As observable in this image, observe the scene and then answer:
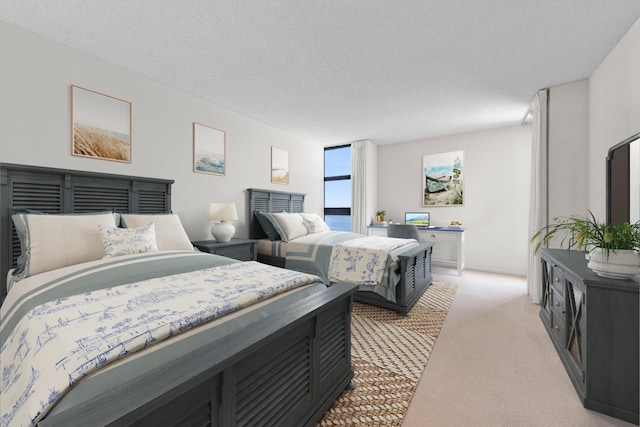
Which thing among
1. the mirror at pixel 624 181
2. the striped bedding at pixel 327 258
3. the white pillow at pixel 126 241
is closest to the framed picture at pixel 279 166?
the striped bedding at pixel 327 258

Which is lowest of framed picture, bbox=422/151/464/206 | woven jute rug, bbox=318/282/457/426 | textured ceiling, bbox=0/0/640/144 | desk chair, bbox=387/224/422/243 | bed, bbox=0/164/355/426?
woven jute rug, bbox=318/282/457/426

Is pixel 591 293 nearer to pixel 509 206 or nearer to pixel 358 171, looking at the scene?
pixel 509 206

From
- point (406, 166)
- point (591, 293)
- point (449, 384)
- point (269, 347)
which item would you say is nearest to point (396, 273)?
point (449, 384)

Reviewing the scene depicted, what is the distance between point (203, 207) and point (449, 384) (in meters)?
3.09

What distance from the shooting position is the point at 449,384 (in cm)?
171

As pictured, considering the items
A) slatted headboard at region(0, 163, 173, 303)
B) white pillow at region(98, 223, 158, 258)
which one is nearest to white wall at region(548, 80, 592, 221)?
white pillow at region(98, 223, 158, 258)

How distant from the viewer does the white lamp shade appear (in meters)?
3.19

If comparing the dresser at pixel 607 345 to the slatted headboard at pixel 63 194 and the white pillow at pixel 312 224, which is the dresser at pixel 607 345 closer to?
the white pillow at pixel 312 224

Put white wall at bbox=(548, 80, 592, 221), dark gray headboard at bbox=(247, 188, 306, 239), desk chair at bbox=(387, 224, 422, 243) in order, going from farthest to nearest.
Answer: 1. desk chair at bbox=(387, 224, 422, 243)
2. dark gray headboard at bbox=(247, 188, 306, 239)
3. white wall at bbox=(548, 80, 592, 221)

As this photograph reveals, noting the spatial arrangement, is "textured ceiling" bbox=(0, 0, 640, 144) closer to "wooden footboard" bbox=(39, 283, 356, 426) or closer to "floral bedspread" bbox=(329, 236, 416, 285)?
"floral bedspread" bbox=(329, 236, 416, 285)

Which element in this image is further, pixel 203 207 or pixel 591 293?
pixel 203 207

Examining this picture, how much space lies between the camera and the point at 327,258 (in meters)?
3.20

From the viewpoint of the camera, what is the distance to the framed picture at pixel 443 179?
488 centimetres

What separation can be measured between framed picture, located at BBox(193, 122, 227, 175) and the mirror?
3905mm
